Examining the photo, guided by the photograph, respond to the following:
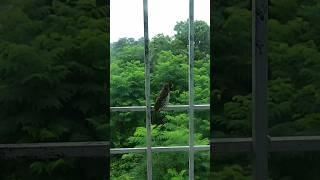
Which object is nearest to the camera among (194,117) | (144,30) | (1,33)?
(1,33)

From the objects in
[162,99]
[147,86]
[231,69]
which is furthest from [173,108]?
[231,69]

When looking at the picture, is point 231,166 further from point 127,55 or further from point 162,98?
point 127,55

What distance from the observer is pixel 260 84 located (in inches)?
78.8

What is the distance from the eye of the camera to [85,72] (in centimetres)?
200

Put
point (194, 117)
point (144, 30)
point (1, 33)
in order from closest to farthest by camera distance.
→ 1. point (1, 33)
2. point (144, 30)
3. point (194, 117)

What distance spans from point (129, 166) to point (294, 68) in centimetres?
92

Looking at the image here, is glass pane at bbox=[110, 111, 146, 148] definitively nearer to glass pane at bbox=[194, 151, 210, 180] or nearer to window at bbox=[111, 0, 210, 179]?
window at bbox=[111, 0, 210, 179]

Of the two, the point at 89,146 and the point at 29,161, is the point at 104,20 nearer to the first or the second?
the point at 89,146

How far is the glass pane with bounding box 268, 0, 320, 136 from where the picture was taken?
204cm

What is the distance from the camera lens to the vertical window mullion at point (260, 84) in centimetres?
199

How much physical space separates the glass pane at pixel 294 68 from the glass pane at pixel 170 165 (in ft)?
1.75

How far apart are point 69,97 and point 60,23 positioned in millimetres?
311

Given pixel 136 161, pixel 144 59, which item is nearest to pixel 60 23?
pixel 144 59

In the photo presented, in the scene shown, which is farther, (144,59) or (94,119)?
(144,59)
